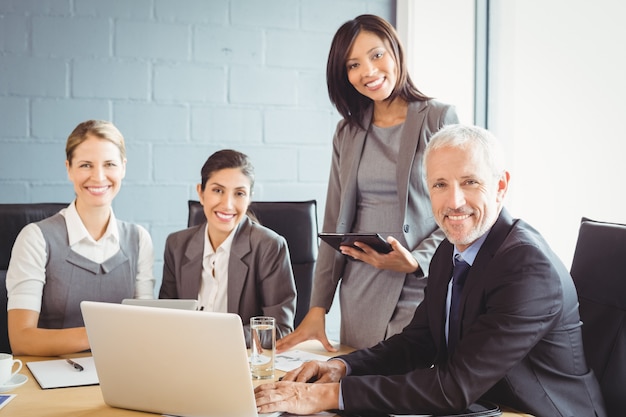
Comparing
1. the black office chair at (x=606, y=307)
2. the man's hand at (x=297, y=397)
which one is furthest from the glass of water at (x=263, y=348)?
the black office chair at (x=606, y=307)

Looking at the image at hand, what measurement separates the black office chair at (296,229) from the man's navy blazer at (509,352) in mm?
1056

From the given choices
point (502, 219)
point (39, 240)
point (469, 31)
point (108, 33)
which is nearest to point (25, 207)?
point (39, 240)

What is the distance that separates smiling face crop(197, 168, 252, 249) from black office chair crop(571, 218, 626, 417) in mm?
1079

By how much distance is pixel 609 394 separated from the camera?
5.30 ft

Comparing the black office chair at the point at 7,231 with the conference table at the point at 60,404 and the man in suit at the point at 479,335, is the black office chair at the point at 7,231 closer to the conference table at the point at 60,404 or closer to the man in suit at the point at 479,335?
the conference table at the point at 60,404

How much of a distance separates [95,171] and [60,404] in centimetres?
97

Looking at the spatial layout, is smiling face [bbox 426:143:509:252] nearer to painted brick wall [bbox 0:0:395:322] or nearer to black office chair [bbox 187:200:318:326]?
black office chair [bbox 187:200:318:326]

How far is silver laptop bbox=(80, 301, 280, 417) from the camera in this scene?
4.19ft

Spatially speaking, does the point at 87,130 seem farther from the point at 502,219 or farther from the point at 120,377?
the point at 502,219

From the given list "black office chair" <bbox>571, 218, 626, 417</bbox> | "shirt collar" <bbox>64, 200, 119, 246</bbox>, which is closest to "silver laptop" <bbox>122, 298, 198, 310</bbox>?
"shirt collar" <bbox>64, 200, 119, 246</bbox>

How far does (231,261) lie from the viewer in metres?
2.32

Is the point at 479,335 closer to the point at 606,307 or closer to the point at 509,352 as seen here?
the point at 509,352

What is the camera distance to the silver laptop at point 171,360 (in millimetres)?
1277

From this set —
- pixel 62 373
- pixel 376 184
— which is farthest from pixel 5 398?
pixel 376 184
